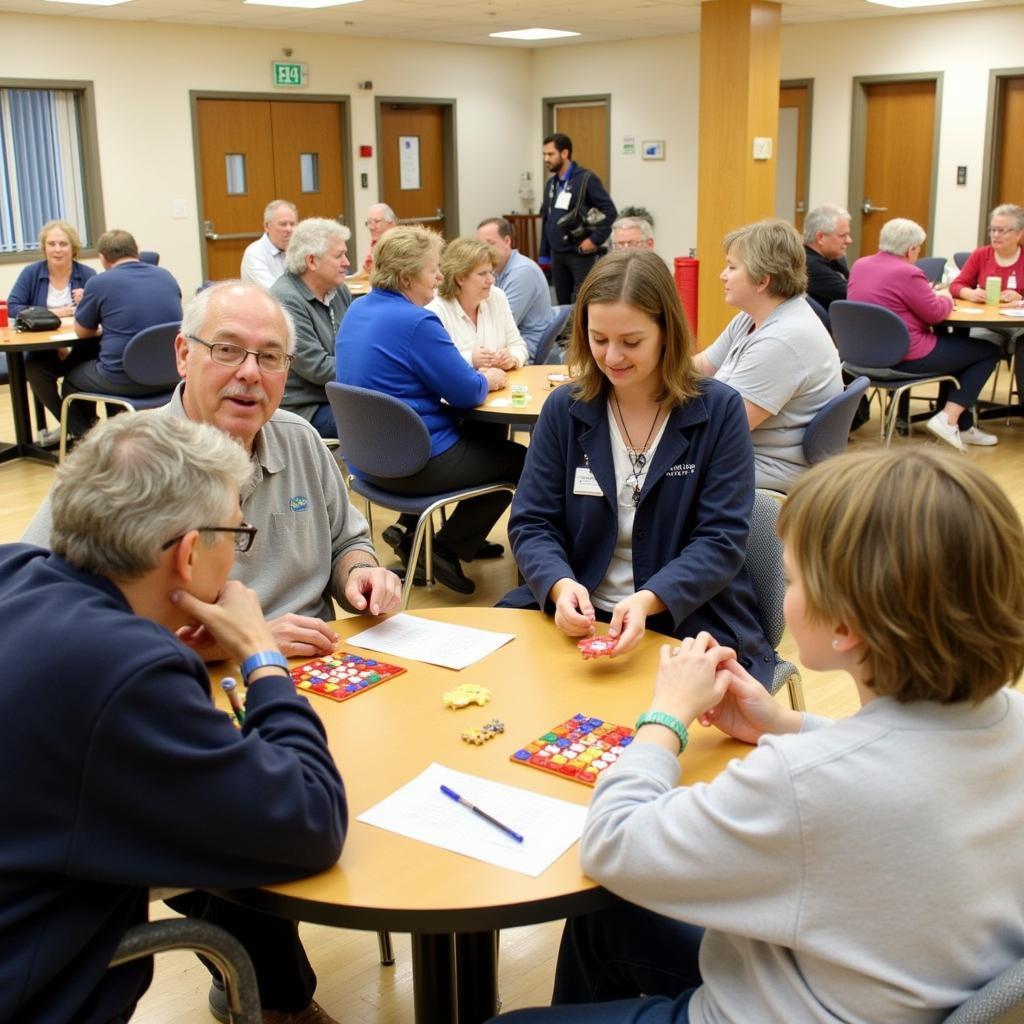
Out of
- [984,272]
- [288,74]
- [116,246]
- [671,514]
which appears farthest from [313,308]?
[288,74]

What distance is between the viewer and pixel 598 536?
2.47 m

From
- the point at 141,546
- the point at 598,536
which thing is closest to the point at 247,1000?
the point at 141,546

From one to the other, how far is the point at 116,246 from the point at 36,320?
62 centimetres

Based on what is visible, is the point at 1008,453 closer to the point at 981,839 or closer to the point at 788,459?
the point at 788,459

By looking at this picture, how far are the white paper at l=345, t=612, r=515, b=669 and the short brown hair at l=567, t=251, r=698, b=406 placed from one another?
25.3 inches

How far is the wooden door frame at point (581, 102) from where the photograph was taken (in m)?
12.8

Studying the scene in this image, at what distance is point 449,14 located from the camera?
10141mm

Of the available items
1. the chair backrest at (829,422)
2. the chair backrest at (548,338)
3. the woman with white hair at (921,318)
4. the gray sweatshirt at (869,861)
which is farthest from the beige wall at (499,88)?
the gray sweatshirt at (869,861)

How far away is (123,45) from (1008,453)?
7.68 meters

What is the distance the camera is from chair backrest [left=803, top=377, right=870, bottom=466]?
3715 millimetres

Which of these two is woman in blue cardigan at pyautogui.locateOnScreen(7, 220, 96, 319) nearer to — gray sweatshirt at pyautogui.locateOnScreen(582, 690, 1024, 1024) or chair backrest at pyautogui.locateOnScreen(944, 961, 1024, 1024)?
gray sweatshirt at pyautogui.locateOnScreen(582, 690, 1024, 1024)

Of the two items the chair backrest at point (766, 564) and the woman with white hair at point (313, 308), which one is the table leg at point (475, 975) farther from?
the woman with white hair at point (313, 308)

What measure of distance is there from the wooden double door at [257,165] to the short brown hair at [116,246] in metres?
3.80

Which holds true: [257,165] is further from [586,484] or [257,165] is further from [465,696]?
[465,696]
